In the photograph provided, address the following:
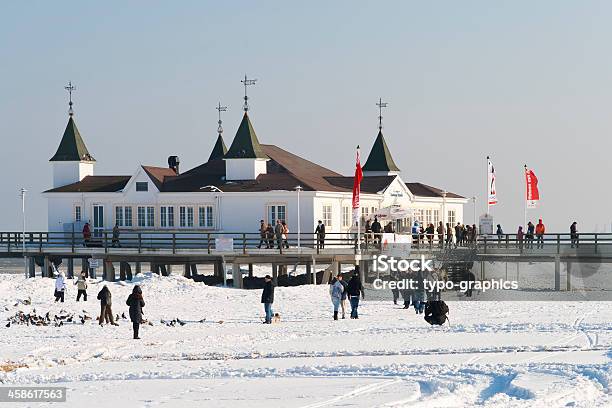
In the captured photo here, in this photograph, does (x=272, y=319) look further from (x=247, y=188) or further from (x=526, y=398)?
(x=247, y=188)

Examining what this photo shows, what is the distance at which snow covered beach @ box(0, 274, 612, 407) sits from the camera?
66.6 feet

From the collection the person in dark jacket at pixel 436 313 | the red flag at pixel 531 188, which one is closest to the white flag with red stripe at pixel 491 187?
A: the red flag at pixel 531 188

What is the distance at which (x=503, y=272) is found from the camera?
56.7m

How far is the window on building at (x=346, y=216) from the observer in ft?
173

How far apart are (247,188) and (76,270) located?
20837mm

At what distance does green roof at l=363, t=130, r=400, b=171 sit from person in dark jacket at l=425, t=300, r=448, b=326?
3103 centimetres

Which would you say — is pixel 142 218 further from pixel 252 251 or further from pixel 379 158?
pixel 379 158

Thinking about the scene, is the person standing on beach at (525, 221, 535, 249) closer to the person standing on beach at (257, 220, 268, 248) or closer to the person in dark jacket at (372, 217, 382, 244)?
the person in dark jacket at (372, 217, 382, 244)

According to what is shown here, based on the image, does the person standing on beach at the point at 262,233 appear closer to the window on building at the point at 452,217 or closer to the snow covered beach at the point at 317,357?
the snow covered beach at the point at 317,357

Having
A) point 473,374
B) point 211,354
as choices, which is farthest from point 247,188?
point 473,374

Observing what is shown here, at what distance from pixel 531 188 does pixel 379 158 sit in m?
10.7

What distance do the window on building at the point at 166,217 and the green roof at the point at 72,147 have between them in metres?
6.15

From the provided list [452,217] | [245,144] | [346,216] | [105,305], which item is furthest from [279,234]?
[452,217]

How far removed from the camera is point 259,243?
47.6 metres
